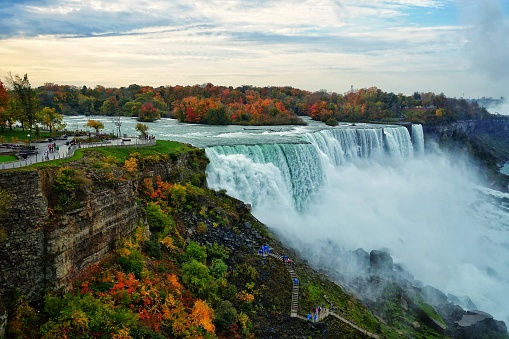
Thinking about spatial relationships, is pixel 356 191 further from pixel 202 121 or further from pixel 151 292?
pixel 202 121

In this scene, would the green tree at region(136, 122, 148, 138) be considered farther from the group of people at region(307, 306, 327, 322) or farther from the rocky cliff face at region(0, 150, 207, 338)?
the group of people at region(307, 306, 327, 322)

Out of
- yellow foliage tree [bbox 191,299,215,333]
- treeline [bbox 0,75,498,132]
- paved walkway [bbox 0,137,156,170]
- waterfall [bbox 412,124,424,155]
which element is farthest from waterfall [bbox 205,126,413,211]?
treeline [bbox 0,75,498,132]

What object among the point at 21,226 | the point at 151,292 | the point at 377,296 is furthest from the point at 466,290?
the point at 21,226

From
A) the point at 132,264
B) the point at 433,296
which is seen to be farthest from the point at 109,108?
the point at 433,296

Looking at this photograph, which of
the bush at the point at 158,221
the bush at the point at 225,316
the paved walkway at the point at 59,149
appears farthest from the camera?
the bush at the point at 158,221

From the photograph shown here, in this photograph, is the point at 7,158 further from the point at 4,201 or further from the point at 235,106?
the point at 235,106

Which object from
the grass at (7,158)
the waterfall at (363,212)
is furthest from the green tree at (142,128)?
the grass at (7,158)

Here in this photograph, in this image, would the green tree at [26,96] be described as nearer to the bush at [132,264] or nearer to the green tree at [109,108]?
the bush at [132,264]
